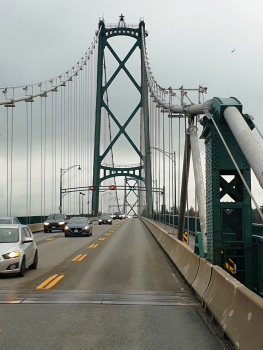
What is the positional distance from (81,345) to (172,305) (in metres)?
3.04

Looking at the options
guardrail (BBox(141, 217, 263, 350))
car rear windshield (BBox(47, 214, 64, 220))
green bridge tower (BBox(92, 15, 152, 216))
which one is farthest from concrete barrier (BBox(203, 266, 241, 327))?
green bridge tower (BBox(92, 15, 152, 216))

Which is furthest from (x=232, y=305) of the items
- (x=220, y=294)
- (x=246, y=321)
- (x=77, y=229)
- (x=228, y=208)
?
(x=77, y=229)

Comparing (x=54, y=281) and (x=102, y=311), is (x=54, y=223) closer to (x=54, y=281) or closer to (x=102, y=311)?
(x=54, y=281)

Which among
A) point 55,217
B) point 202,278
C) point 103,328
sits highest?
point 55,217

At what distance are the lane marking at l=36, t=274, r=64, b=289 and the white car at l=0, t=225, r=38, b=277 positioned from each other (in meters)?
0.82

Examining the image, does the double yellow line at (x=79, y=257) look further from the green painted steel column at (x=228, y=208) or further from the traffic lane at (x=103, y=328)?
the traffic lane at (x=103, y=328)

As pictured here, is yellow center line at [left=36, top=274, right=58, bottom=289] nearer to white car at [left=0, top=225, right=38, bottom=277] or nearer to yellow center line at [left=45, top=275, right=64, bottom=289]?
yellow center line at [left=45, top=275, right=64, bottom=289]

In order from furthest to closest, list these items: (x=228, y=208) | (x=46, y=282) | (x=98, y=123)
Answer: (x=98, y=123)
(x=46, y=282)
(x=228, y=208)

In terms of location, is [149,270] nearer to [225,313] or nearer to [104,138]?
[225,313]

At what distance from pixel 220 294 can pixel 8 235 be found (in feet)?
24.5

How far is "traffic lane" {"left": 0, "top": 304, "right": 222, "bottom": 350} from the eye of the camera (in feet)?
19.8

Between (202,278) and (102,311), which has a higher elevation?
(202,278)

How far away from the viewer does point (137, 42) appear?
7956 centimetres

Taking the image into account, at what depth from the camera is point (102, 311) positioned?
26.5 feet
